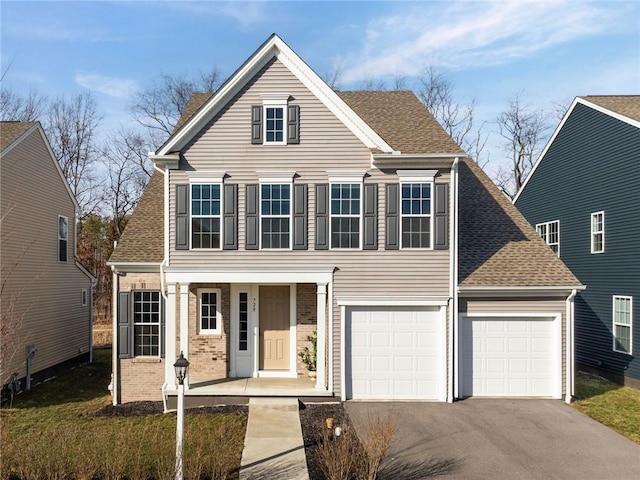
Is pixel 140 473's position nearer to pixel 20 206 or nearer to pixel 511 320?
pixel 511 320

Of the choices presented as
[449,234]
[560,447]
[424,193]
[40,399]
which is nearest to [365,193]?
[424,193]

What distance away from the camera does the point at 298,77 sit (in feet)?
38.0

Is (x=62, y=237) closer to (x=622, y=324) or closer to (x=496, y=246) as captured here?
(x=496, y=246)

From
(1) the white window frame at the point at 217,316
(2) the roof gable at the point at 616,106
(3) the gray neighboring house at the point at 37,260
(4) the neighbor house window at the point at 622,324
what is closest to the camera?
(1) the white window frame at the point at 217,316

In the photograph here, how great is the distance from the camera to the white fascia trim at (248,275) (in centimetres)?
1137

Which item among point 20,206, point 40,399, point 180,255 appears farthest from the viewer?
point 20,206

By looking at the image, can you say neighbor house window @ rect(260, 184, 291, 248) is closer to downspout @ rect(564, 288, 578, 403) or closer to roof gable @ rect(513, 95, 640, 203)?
downspout @ rect(564, 288, 578, 403)

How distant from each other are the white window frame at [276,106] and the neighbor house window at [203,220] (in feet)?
6.29

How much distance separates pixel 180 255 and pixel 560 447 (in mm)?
9270

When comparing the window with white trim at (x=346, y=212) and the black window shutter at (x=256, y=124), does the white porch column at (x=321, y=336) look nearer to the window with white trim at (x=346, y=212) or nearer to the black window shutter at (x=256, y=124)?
the window with white trim at (x=346, y=212)

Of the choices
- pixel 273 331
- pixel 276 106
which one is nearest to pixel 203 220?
pixel 276 106

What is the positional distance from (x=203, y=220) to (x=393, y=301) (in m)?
5.21

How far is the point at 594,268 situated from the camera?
15516mm

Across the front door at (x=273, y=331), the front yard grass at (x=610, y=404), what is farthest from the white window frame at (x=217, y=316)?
the front yard grass at (x=610, y=404)
